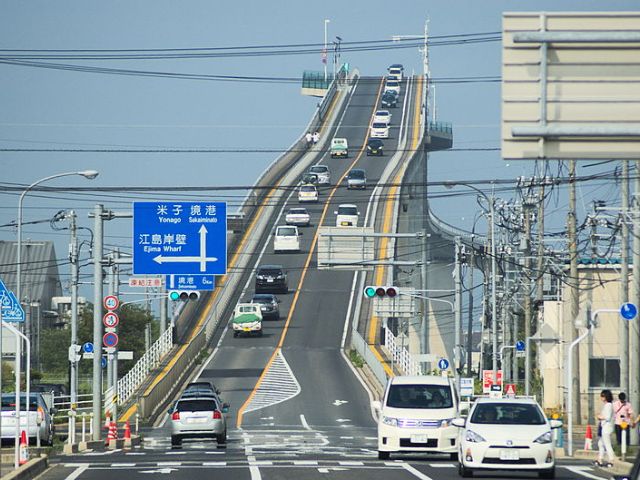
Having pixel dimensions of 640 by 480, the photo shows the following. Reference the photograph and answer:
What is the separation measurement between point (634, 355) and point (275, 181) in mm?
75590

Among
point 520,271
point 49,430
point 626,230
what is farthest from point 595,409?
point 49,430

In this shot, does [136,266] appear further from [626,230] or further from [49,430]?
[626,230]

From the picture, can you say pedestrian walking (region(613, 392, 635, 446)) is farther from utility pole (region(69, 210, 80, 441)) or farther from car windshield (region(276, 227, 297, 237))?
car windshield (region(276, 227, 297, 237))

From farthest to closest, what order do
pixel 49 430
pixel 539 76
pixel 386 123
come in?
pixel 386 123
pixel 49 430
pixel 539 76

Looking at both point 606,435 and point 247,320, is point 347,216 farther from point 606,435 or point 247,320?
point 606,435

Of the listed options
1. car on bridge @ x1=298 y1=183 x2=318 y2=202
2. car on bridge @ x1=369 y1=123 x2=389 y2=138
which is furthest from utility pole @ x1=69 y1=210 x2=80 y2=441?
car on bridge @ x1=369 y1=123 x2=389 y2=138

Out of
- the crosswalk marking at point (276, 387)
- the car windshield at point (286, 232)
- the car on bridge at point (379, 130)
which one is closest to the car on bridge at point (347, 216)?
the car windshield at point (286, 232)

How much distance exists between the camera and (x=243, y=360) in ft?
238

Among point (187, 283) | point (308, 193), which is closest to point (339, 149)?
point (308, 193)

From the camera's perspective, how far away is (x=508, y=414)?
990 inches

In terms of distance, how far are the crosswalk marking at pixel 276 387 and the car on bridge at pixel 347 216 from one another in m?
21.8

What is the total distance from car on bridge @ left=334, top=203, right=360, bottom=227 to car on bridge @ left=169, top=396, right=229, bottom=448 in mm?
54010

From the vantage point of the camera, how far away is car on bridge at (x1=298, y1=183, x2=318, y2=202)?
105 m

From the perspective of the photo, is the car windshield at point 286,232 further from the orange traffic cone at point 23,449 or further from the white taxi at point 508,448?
the white taxi at point 508,448
